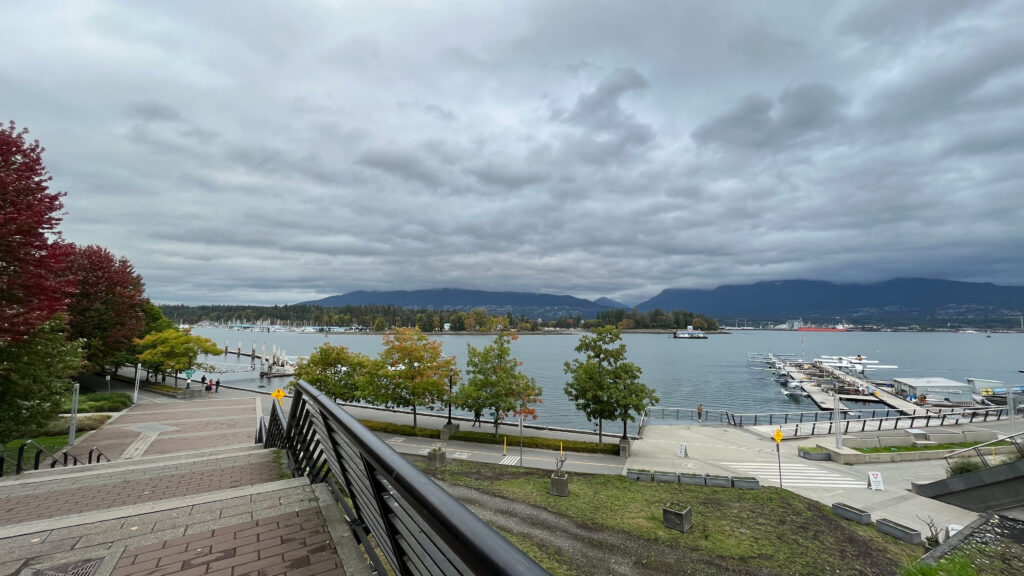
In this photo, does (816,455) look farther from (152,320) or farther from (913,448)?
(152,320)

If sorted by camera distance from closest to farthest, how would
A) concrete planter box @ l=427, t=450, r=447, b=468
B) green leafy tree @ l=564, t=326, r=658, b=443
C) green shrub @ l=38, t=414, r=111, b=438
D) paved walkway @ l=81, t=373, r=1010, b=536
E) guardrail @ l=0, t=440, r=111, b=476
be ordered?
guardrail @ l=0, t=440, r=111, b=476 → green shrub @ l=38, t=414, r=111, b=438 → paved walkway @ l=81, t=373, r=1010, b=536 → concrete planter box @ l=427, t=450, r=447, b=468 → green leafy tree @ l=564, t=326, r=658, b=443

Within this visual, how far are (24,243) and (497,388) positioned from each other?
2576 centimetres

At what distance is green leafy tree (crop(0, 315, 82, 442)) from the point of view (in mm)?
15281

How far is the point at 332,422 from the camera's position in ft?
11.1

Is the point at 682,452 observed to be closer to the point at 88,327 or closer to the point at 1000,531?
the point at 1000,531

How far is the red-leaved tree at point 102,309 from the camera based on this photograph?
37.4 meters

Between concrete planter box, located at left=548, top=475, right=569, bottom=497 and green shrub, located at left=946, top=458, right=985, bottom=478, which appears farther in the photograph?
concrete planter box, located at left=548, top=475, right=569, bottom=497

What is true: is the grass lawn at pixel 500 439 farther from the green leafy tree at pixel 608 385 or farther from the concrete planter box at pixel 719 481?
the concrete planter box at pixel 719 481

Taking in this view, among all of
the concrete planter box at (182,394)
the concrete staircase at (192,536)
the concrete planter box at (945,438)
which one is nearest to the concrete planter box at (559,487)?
the concrete staircase at (192,536)

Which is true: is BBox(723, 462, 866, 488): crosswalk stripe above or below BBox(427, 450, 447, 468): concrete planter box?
below

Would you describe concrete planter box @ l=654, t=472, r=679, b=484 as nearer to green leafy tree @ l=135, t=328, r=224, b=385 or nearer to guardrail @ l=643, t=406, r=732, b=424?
guardrail @ l=643, t=406, r=732, b=424

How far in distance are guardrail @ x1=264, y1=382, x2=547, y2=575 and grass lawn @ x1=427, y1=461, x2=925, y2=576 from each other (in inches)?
425

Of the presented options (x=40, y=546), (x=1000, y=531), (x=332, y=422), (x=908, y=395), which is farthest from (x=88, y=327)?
(x=908, y=395)

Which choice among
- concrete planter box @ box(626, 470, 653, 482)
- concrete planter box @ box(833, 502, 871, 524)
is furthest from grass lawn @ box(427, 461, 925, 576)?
concrete planter box @ box(626, 470, 653, 482)
